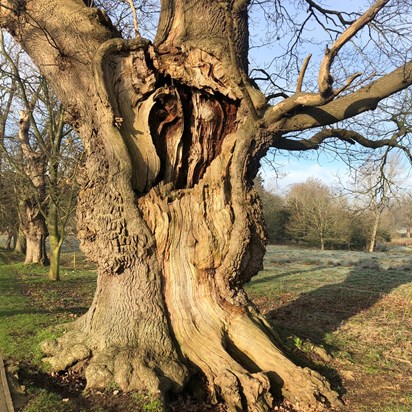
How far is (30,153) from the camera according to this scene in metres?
18.9

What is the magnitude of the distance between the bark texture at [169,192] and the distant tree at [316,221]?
30874 mm

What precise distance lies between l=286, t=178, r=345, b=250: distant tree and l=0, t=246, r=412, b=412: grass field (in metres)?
22.5

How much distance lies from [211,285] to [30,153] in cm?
1623

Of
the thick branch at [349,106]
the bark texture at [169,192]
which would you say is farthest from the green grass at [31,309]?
the thick branch at [349,106]

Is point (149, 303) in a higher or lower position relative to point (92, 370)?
higher

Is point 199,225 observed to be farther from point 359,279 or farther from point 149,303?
point 359,279

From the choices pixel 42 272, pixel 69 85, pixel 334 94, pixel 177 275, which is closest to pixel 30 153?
pixel 42 272

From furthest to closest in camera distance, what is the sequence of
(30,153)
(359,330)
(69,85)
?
1. (30,153)
2. (359,330)
3. (69,85)

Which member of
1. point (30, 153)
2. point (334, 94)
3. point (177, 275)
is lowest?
point (177, 275)

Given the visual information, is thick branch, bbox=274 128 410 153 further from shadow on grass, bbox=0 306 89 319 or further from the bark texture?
shadow on grass, bbox=0 306 89 319

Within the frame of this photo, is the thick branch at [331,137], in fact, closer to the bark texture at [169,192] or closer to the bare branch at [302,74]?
the bark texture at [169,192]

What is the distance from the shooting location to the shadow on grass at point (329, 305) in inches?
316

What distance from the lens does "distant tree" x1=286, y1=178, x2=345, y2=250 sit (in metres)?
37.3

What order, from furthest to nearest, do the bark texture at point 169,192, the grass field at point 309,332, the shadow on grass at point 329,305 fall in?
the shadow on grass at point 329,305 < the bark texture at point 169,192 < the grass field at point 309,332
